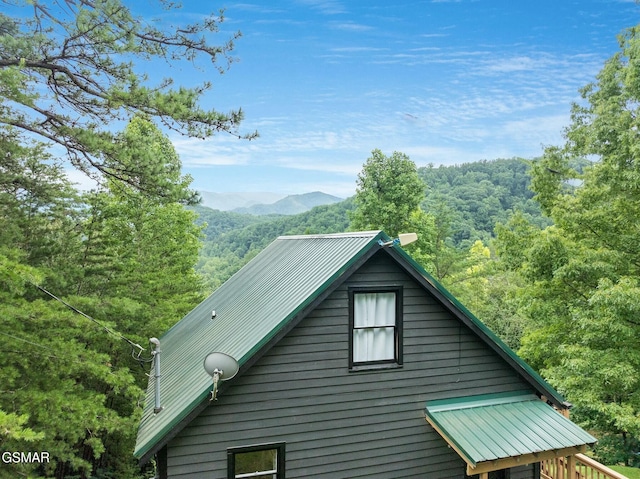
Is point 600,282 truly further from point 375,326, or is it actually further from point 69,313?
point 69,313

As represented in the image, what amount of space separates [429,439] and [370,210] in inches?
827

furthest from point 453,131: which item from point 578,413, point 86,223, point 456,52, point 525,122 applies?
point 86,223

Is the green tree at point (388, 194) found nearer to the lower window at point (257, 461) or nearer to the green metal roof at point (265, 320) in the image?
the green metal roof at point (265, 320)

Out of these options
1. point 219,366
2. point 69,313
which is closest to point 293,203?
point 69,313

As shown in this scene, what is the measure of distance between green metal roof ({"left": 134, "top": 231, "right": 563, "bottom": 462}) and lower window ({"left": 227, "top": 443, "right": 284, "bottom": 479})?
1131 millimetres

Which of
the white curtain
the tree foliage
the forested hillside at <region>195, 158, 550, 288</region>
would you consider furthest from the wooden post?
the forested hillside at <region>195, 158, 550, 288</region>

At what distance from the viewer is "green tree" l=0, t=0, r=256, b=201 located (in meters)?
8.63

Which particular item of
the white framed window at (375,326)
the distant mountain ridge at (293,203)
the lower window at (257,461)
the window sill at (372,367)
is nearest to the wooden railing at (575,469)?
the window sill at (372,367)

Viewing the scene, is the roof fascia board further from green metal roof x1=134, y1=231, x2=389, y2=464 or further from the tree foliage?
the tree foliage

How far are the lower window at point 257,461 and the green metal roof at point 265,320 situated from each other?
1.13 meters

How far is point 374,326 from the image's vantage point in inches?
322

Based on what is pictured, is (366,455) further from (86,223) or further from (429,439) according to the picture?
(86,223)

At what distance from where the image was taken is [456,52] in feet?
182

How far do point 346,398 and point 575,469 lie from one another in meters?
4.60
